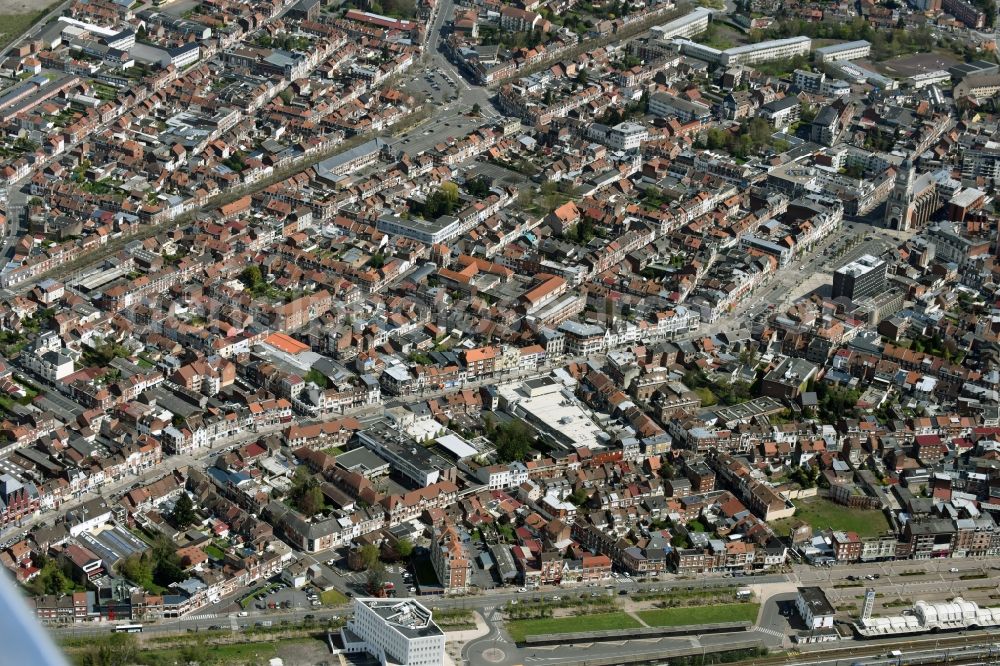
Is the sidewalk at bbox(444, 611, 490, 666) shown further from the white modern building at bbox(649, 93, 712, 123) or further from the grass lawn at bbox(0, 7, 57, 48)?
the grass lawn at bbox(0, 7, 57, 48)

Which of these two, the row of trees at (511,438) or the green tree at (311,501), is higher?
the green tree at (311,501)

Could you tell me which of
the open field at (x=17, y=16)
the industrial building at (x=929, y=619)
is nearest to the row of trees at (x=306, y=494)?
the industrial building at (x=929, y=619)

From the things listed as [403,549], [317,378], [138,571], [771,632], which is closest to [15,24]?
[317,378]

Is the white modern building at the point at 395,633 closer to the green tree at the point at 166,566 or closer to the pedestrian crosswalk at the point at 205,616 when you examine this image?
the pedestrian crosswalk at the point at 205,616

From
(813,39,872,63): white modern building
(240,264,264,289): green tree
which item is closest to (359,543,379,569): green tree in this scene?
(240,264,264,289): green tree

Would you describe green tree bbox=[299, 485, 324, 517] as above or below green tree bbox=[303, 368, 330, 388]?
above

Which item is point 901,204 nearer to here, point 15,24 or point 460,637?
point 460,637
